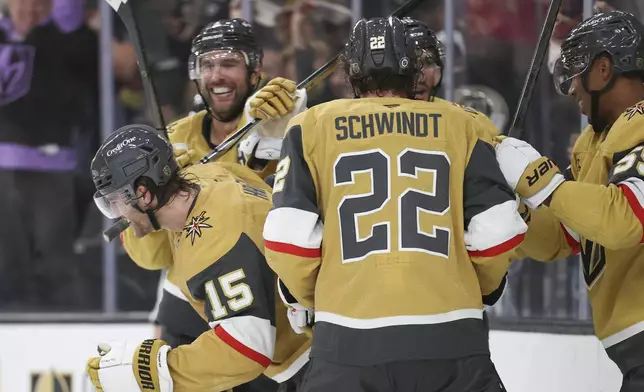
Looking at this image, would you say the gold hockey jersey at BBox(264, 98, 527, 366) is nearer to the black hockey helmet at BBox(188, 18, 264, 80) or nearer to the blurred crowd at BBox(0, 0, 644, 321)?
the black hockey helmet at BBox(188, 18, 264, 80)

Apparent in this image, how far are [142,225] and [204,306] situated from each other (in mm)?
240

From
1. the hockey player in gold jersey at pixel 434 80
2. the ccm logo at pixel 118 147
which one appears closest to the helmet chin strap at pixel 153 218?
the ccm logo at pixel 118 147

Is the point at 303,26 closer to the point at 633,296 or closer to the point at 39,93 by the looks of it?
the point at 39,93

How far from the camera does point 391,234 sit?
78.1 inches

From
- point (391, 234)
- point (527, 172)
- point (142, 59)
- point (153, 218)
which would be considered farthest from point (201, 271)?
point (142, 59)

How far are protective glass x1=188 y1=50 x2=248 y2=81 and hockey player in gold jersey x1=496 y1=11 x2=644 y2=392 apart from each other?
87cm

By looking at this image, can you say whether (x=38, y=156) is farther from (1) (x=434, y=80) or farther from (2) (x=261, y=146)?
(1) (x=434, y=80)

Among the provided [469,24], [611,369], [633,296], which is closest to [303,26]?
[469,24]

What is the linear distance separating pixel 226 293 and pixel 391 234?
0.42 metres

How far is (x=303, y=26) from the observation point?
181 inches

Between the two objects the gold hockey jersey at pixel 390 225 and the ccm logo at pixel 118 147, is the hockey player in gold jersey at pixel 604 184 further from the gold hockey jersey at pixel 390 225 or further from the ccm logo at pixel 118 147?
the ccm logo at pixel 118 147

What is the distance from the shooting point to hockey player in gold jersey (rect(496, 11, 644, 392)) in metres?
2.17

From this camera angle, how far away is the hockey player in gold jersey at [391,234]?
1979mm

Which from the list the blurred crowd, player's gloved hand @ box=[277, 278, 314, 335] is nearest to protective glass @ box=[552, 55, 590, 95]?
player's gloved hand @ box=[277, 278, 314, 335]
